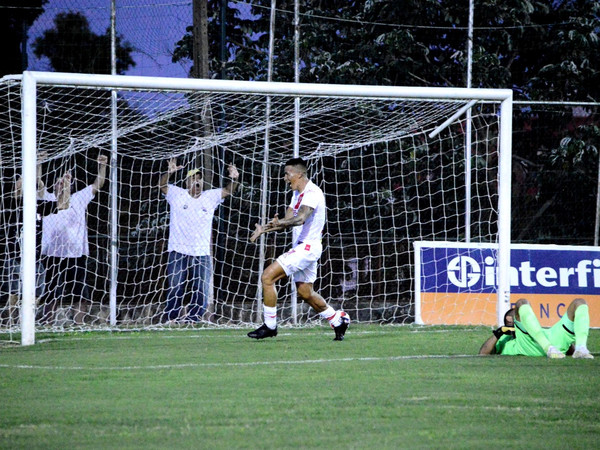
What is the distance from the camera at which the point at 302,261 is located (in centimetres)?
1100

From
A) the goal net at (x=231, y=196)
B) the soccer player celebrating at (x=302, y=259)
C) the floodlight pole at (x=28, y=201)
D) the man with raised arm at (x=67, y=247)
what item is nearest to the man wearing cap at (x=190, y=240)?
the goal net at (x=231, y=196)

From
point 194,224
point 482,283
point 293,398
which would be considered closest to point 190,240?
point 194,224

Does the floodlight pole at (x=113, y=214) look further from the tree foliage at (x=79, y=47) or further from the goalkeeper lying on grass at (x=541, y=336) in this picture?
the goalkeeper lying on grass at (x=541, y=336)

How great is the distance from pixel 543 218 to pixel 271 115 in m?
4.81

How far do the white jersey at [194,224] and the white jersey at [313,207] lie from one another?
113 inches

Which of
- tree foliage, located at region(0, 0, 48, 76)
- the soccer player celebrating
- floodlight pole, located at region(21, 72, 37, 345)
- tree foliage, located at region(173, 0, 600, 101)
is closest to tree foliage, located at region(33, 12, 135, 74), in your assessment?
tree foliage, located at region(0, 0, 48, 76)

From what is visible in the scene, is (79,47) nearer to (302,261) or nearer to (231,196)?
(231,196)

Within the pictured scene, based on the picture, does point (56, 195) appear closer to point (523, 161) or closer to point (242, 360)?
point (242, 360)

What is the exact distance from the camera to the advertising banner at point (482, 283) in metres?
14.5

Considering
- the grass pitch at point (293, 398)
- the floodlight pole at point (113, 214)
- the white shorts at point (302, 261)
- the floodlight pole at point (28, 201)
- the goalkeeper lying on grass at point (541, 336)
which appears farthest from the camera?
the floodlight pole at point (113, 214)

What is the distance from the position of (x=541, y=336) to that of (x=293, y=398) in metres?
3.31

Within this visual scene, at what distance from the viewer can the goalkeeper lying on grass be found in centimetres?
878

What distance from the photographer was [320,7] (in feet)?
61.1

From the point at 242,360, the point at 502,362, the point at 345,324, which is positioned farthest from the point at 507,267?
the point at 242,360
